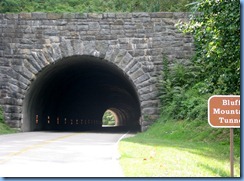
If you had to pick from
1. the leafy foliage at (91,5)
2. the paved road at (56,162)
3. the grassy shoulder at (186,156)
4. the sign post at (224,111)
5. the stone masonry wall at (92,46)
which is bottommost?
the paved road at (56,162)

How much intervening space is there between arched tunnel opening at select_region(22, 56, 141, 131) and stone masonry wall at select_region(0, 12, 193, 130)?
71cm

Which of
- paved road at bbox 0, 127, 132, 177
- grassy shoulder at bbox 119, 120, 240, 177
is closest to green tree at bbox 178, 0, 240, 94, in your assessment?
grassy shoulder at bbox 119, 120, 240, 177

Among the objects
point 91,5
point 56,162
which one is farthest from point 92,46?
point 56,162

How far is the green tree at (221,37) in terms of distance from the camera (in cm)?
1408

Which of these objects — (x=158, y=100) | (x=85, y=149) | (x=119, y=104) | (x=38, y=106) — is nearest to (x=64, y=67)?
(x=38, y=106)

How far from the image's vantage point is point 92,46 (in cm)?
2503

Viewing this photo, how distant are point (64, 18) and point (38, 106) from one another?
7.28m

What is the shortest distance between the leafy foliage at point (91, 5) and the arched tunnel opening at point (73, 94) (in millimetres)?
3252

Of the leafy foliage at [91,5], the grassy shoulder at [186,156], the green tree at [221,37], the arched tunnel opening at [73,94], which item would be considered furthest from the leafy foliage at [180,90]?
the green tree at [221,37]

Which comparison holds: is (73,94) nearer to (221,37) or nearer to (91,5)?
(91,5)

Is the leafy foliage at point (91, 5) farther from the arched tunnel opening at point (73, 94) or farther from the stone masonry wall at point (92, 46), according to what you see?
the arched tunnel opening at point (73, 94)

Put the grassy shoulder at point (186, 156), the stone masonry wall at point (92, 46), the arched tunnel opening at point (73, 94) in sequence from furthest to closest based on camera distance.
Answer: the arched tunnel opening at point (73, 94), the stone masonry wall at point (92, 46), the grassy shoulder at point (186, 156)

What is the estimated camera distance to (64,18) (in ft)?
82.9

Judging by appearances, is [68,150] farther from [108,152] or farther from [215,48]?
[215,48]
